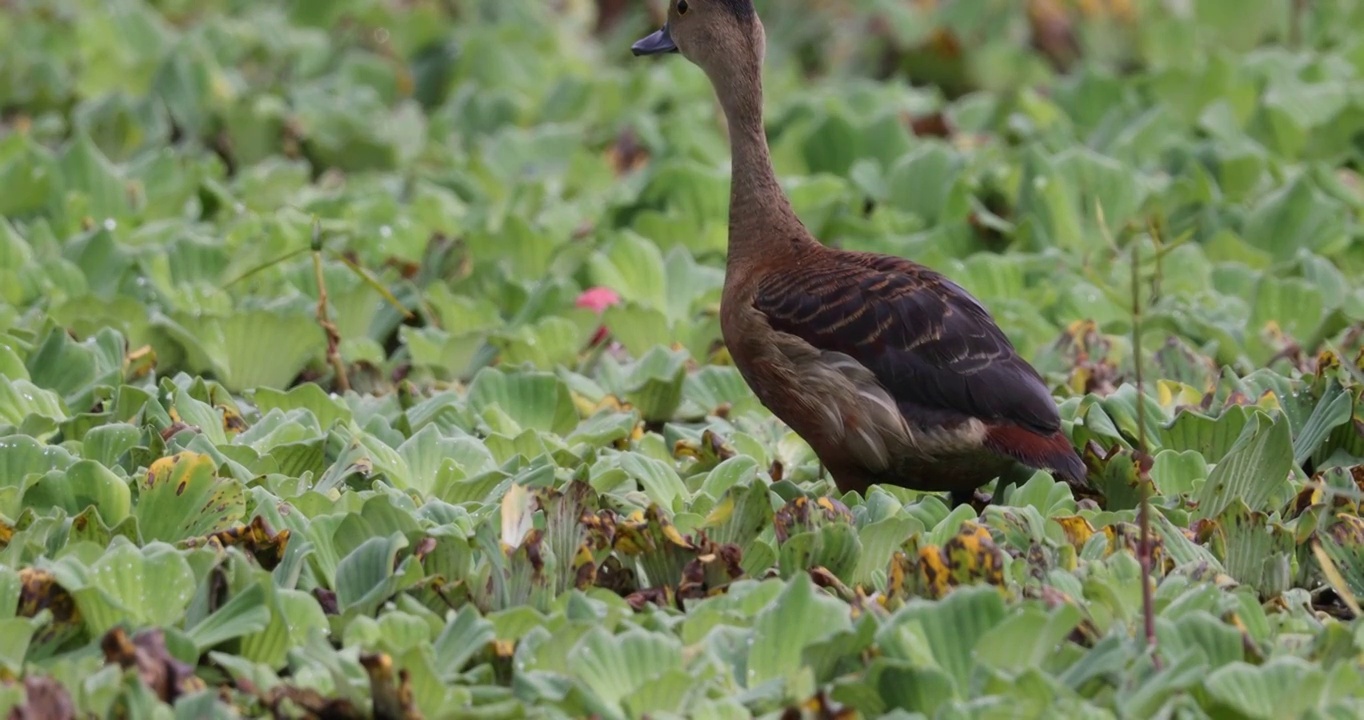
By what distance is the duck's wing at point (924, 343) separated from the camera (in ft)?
14.6

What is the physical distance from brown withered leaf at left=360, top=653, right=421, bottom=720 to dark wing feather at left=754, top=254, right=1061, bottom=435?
1.68 metres

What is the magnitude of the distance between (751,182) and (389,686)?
96.3 inches

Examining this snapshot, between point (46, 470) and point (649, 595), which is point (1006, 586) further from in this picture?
point (46, 470)

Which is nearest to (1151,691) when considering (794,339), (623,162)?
(794,339)

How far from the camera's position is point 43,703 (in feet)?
10.2

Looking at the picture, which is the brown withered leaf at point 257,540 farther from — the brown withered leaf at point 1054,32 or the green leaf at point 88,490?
the brown withered leaf at point 1054,32

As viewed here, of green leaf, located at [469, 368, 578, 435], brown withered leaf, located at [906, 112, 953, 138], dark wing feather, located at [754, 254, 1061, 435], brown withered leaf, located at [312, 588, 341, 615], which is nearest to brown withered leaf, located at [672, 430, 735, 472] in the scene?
dark wing feather, located at [754, 254, 1061, 435]

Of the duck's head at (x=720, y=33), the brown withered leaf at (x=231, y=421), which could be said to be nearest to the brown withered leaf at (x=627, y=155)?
the duck's head at (x=720, y=33)

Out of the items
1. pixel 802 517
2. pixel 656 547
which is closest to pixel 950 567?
pixel 802 517

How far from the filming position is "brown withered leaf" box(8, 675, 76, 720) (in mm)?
3076

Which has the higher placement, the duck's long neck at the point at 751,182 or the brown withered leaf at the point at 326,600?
the duck's long neck at the point at 751,182

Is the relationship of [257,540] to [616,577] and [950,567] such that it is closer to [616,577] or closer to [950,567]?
[616,577]

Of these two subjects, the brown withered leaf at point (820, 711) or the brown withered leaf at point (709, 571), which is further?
the brown withered leaf at point (709, 571)

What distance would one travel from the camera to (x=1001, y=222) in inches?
276
